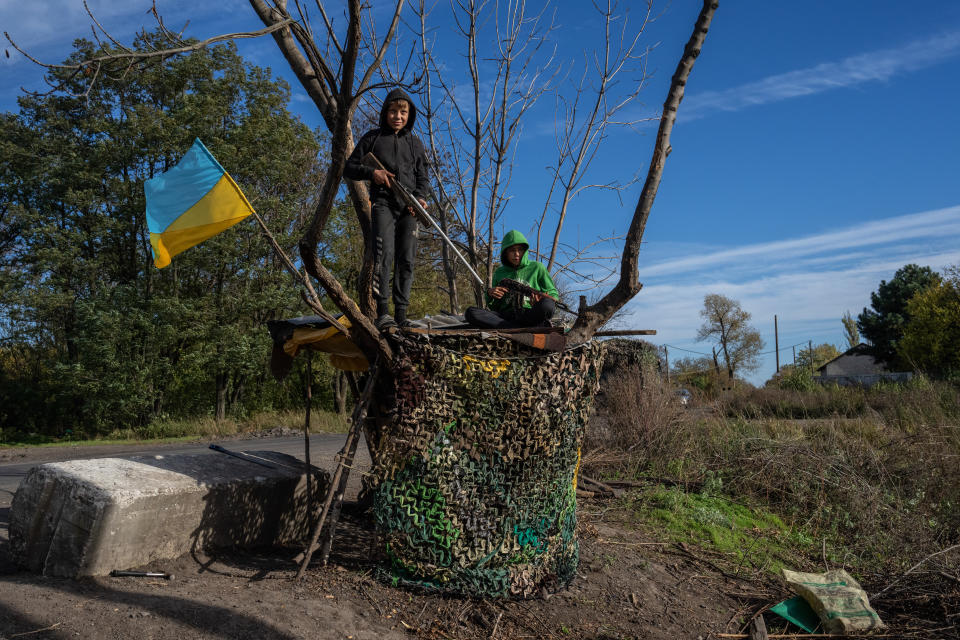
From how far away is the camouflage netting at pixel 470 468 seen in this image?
4.95 m

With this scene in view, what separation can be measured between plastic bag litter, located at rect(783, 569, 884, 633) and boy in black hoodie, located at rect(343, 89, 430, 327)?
174 inches

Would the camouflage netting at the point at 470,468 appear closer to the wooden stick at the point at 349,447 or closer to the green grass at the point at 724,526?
the wooden stick at the point at 349,447

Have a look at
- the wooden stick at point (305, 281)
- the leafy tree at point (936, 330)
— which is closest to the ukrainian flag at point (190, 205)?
the wooden stick at point (305, 281)

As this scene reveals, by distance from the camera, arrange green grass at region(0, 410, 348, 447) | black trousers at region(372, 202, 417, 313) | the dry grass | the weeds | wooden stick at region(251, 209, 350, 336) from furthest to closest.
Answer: the dry grass
green grass at region(0, 410, 348, 447)
the weeds
black trousers at region(372, 202, 417, 313)
wooden stick at region(251, 209, 350, 336)

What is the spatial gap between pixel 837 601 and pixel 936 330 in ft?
110

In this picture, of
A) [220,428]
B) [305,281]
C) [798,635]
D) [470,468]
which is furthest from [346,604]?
[220,428]

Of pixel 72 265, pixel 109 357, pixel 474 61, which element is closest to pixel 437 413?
pixel 474 61

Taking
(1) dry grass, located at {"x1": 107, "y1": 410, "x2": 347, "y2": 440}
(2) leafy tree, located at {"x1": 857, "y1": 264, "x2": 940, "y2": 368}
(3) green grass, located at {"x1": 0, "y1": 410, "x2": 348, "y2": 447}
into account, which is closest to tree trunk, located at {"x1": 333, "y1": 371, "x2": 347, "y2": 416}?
(3) green grass, located at {"x1": 0, "y1": 410, "x2": 348, "y2": 447}

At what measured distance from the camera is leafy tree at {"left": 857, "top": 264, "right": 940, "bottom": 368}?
4325 cm

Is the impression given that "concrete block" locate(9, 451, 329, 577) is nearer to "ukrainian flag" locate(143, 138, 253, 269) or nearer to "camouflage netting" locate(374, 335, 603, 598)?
"camouflage netting" locate(374, 335, 603, 598)

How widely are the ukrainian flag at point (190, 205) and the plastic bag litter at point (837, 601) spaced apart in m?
5.90

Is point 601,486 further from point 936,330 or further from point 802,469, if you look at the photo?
point 936,330

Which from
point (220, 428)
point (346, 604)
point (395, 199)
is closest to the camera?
point (346, 604)

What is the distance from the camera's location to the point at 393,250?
531 cm
